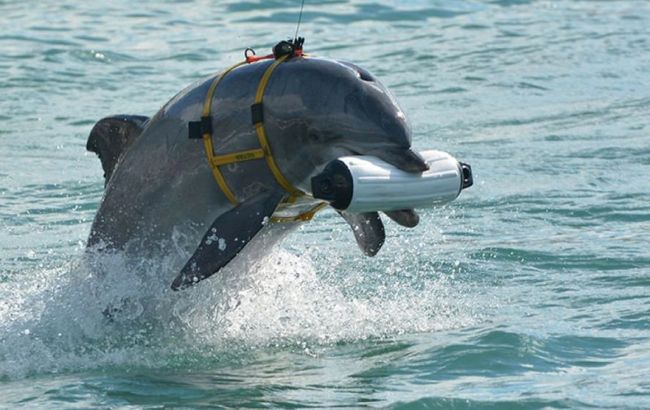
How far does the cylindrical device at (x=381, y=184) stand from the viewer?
8.85m

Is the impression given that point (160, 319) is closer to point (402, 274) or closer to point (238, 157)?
point (238, 157)

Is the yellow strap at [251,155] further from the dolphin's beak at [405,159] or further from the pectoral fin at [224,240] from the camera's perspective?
the dolphin's beak at [405,159]

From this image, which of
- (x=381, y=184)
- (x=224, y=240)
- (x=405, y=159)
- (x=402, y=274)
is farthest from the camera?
(x=402, y=274)

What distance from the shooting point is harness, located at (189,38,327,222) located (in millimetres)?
9570

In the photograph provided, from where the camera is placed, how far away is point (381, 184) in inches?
351

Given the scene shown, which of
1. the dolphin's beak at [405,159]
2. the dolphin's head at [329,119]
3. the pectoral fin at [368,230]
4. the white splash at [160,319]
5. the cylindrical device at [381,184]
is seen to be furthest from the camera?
the pectoral fin at [368,230]

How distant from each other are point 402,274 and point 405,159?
3135 mm

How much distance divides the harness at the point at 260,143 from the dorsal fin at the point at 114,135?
2.25 feet

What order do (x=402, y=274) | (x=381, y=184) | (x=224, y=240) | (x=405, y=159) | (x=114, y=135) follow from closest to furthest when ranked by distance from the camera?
(x=381, y=184) → (x=405, y=159) → (x=224, y=240) → (x=114, y=135) → (x=402, y=274)

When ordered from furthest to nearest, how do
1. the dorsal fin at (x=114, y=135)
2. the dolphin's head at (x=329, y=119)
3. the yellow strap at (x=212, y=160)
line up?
the dorsal fin at (x=114, y=135) < the yellow strap at (x=212, y=160) < the dolphin's head at (x=329, y=119)

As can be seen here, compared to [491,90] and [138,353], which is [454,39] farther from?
[138,353]

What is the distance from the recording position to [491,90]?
68.6 ft

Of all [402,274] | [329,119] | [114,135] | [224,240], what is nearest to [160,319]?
[224,240]

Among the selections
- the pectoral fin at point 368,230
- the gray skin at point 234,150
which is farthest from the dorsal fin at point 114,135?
the pectoral fin at point 368,230
